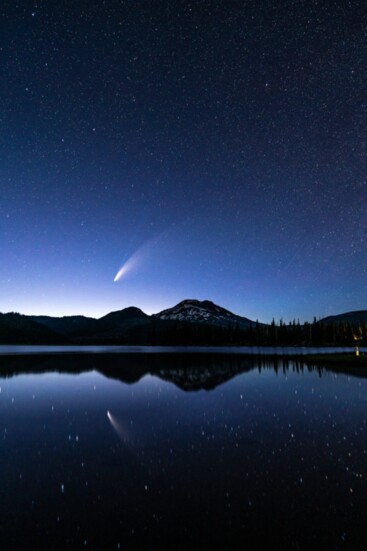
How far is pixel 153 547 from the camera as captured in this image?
774 cm

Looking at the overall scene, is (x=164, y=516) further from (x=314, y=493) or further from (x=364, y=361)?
(x=364, y=361)

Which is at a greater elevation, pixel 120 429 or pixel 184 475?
pixel 184 475

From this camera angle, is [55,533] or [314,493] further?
[314,493]

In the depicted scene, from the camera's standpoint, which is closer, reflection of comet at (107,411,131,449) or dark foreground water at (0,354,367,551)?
dark foreground water at (0,354,367,551)

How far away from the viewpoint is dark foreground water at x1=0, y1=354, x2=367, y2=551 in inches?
326

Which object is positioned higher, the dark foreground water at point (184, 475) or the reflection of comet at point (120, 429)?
the dark foreground water at point (184, 475)

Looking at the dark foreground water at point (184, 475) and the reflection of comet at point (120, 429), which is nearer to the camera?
the dark foreground water at point (184, 475)

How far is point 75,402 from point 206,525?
20.9 m

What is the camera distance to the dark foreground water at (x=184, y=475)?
27.2 ft

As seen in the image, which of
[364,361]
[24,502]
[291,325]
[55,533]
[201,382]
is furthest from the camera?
[291,325]

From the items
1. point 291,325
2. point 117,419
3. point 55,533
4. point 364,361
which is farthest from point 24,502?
point 291,325

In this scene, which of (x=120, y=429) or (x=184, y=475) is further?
(x=120, y=429)

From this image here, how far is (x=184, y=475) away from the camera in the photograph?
1209 centimetres

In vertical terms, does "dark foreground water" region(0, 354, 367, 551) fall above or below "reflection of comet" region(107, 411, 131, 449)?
above
